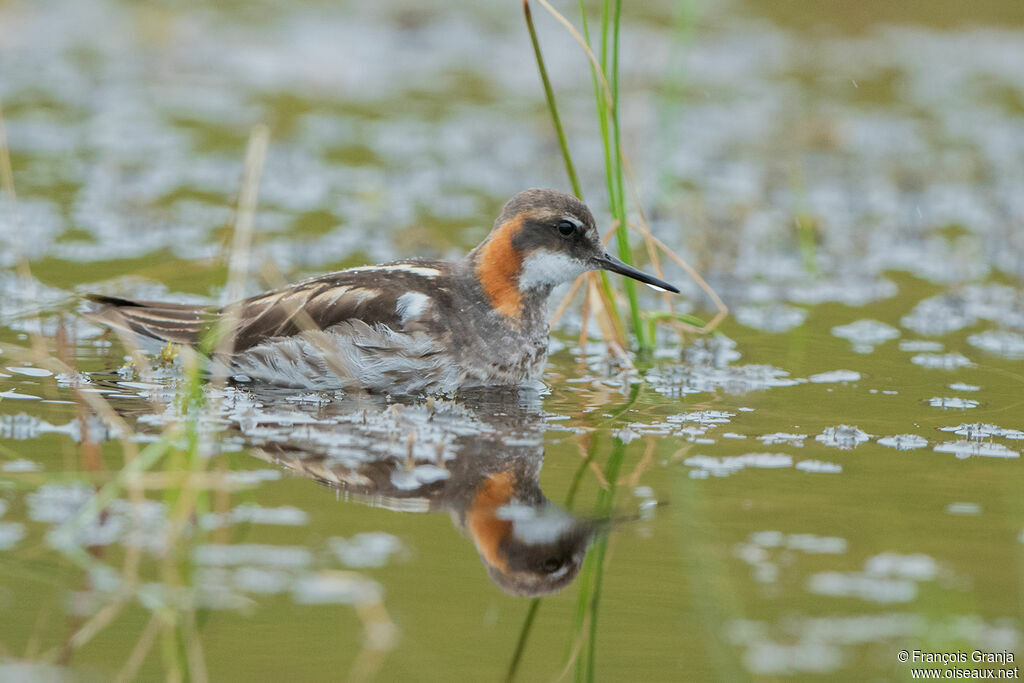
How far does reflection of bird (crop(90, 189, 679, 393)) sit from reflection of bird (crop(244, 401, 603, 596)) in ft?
1.57

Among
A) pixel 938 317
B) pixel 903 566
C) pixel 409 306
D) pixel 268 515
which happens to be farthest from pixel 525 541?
pixel 938 317

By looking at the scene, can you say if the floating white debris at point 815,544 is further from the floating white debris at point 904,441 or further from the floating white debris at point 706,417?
the floating white debris at point 706,417

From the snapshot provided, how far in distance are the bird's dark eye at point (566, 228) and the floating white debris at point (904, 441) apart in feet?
6.56

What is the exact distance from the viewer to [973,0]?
63.2 feet

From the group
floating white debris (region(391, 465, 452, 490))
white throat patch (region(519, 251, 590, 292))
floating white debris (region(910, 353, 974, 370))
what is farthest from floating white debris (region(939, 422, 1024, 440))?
floating white debris (region(391, 465, 452, 490))

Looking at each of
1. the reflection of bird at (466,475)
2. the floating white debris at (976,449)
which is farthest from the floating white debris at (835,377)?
the reflection of bird at (466,475)

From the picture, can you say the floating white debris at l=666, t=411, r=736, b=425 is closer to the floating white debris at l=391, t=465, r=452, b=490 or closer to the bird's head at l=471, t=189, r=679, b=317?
the bird's head at l=471, t=189, r=679, b=317

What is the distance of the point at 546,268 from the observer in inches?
289

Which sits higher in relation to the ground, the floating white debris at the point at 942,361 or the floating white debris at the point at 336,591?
the floating white debris at the point at 942,361

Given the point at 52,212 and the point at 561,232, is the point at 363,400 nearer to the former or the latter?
the point at 561,232

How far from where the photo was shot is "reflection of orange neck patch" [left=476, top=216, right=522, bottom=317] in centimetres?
732

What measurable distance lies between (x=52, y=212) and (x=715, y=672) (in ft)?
24.7

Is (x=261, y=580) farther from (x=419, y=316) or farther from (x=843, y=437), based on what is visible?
(x=843, y=437)

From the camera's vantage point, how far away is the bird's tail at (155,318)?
281 inches
